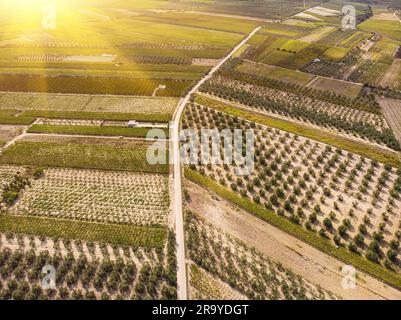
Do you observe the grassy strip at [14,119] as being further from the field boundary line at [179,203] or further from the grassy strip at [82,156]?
the field boundary line at [179,203]

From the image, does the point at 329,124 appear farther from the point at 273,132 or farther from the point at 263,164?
the point at 263,164

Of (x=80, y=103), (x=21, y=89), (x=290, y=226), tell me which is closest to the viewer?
(x=290, y=226)

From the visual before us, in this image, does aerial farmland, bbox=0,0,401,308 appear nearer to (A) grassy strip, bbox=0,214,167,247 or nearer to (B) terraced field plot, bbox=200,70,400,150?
(A) grassy strip, bbox=0,214,167,247

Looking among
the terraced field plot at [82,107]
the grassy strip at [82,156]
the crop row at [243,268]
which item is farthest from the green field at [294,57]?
the crop row at [243,268]

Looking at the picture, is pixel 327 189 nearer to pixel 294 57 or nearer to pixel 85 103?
pixel 85 103

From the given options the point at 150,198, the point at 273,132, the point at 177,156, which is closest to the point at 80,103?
the point at 177,156
